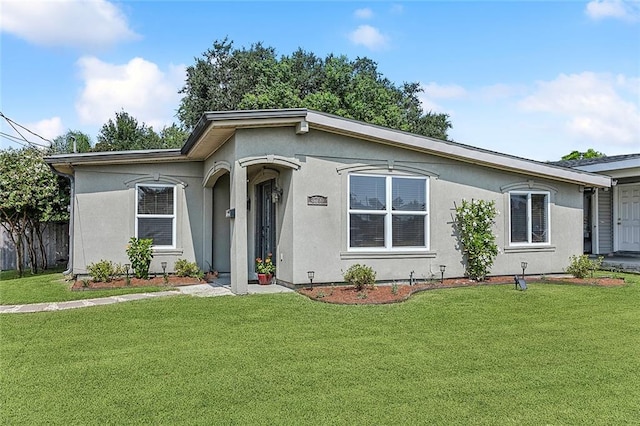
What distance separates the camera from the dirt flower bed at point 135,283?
32.3 feet

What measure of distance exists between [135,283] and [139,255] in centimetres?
76

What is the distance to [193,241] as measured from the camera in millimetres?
11930

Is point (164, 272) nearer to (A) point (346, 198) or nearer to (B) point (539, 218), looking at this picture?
(A) point (346, 198)

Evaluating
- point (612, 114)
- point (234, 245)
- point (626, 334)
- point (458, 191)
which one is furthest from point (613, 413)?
point (612, 114)

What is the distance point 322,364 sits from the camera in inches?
186

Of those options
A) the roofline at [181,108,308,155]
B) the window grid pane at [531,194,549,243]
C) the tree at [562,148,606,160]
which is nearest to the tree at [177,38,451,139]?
the tree at [562,148,606,160]

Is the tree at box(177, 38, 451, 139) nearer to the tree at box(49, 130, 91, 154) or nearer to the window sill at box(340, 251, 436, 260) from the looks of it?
the tree at box(49, 130, 91, 154)

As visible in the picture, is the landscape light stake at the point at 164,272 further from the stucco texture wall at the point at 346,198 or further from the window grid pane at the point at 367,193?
the window grid pane at the point at 367,193

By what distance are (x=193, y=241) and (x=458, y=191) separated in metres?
6.39

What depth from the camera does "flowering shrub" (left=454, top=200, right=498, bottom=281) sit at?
10.3m

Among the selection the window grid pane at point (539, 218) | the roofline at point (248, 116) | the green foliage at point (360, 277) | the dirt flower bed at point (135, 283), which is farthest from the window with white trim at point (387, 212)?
the dirt flower bed at point (135, 283)

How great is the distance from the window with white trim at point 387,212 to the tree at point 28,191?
8.35m

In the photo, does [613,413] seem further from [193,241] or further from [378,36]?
[378,36]

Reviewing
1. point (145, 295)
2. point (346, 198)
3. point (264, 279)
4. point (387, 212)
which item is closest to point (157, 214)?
point (145, 295)
